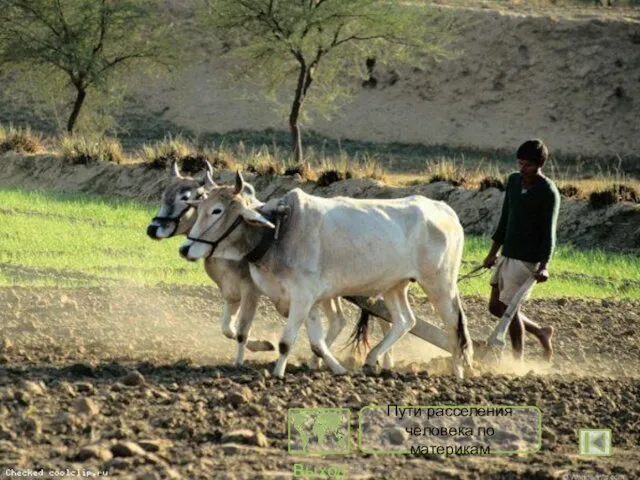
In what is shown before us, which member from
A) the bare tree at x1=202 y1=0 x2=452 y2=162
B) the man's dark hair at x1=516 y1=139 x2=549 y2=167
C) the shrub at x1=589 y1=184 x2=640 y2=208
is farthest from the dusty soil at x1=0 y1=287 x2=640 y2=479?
the bare tree at x1=202 y1=0 x2=452 y2=162

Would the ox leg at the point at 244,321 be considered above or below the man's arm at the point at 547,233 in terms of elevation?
below

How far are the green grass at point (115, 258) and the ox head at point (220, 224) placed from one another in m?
4.86

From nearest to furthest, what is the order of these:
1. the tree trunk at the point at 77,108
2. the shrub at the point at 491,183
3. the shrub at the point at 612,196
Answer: the shrub at the point at 612,196
the shrub at the point at 491,183
the tree trunk at the point at 77,108

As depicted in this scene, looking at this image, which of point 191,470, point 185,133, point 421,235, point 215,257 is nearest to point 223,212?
point 215,257

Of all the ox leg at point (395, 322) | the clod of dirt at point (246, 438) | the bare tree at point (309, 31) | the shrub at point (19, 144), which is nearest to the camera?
the clod of dirt at point (246, 438)

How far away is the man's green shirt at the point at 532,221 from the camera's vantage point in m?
12.6

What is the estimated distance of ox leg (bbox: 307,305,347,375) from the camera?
39.1 feet

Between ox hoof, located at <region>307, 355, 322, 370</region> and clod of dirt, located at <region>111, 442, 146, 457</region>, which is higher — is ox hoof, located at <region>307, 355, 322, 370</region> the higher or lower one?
the lower one

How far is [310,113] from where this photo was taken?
5191cm

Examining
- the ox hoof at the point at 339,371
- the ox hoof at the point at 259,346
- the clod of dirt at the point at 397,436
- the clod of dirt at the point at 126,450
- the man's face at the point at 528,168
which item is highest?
the man's face at the point at 528,168

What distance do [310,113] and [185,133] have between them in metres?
4.61

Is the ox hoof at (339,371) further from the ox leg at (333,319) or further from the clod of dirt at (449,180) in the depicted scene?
the clod of dirt at (449,180)

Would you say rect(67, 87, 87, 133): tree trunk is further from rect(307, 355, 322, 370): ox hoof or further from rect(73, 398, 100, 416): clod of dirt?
rect(73, 398, 100, 416): clod of dirt

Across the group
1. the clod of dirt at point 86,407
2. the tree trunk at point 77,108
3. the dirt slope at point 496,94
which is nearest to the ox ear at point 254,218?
the clod of dirt at point 86,407
